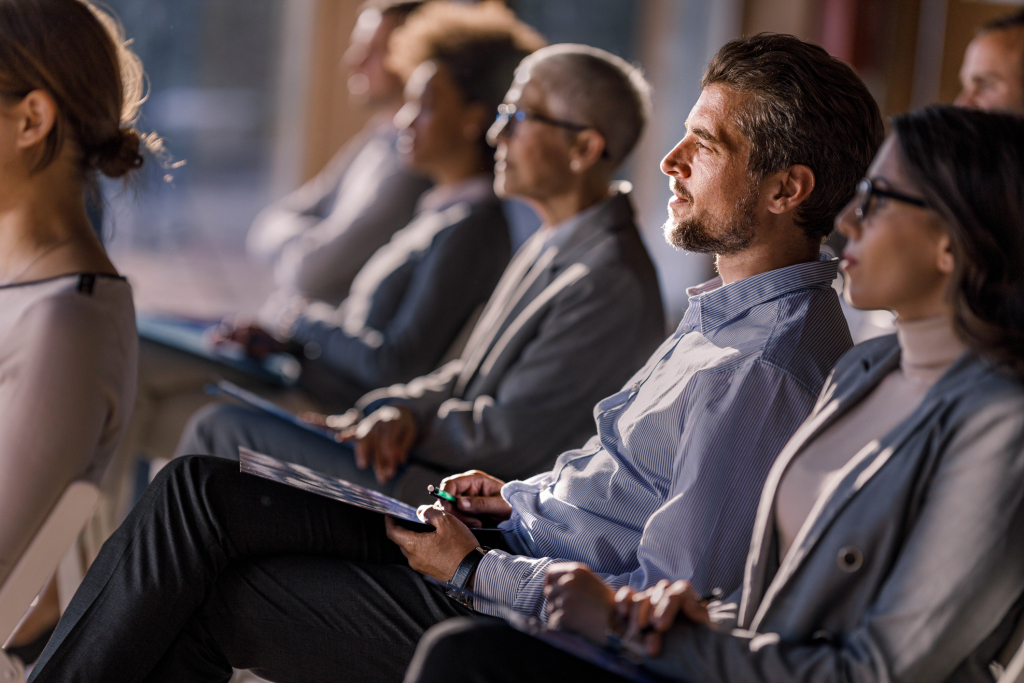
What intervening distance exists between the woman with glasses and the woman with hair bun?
2.29 ft

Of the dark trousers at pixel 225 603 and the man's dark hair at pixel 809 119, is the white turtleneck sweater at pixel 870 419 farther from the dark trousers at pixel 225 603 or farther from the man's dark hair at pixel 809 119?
the dark trousers at pixel 225 603

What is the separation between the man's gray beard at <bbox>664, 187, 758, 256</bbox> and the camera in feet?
4.57

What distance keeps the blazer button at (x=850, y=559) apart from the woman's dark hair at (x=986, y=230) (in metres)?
0.24

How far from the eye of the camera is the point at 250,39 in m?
5.50

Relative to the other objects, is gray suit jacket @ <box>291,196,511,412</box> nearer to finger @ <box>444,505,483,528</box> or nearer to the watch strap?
finger @ <box>444,505,483,528</box>

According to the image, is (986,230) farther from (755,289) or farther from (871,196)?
(755,289)

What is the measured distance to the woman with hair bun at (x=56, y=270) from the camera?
55.9 inches

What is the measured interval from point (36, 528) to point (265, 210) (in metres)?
4.21

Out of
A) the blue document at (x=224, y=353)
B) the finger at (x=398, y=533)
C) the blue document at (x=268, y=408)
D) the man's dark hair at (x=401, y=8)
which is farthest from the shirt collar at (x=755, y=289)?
the man's dark hair at (x=401, y=8)

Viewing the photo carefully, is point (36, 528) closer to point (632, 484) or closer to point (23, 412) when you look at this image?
point (23, 412)

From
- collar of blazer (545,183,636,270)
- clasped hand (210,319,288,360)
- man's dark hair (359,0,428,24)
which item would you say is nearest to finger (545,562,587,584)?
collar of blazer (545,183,636,270)

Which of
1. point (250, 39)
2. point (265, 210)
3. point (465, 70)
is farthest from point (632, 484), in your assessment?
point (250, 39)

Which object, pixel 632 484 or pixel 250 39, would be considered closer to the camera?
pixel 632 484

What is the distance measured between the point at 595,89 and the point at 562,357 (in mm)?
630
